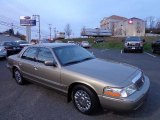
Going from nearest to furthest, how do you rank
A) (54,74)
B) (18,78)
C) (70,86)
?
(70,86) < (54,74) < (18,78)

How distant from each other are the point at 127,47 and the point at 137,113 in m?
19.1

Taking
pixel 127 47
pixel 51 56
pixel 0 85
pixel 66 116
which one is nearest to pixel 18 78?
pixel 0 85

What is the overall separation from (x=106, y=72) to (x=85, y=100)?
0.77 metres

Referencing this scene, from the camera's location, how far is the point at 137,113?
4.73 m

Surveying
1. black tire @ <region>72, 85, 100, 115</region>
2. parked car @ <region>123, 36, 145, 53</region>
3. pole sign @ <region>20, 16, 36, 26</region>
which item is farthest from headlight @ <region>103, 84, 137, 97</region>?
pole sign @ <region>20, 16, 36, 26</region>

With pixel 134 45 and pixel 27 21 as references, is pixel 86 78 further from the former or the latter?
pixel 27 21

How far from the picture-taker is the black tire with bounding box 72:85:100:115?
4605 mm

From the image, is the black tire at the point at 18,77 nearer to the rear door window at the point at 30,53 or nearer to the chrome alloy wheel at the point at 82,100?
the rear door window at the point at 30,53

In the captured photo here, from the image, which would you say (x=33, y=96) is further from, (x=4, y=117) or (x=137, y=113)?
(x=137, y=113)

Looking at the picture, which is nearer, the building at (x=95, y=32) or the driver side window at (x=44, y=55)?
the driver side window at (x=44, y=55)

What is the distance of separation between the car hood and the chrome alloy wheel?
398 mm

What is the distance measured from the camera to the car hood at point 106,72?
14.7ft

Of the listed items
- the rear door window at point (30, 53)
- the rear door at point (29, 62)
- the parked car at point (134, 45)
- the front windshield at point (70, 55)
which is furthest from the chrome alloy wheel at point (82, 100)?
the parked car at point (134, 45)

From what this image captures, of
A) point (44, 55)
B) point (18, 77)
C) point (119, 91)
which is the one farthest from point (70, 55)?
point (18, 77)
